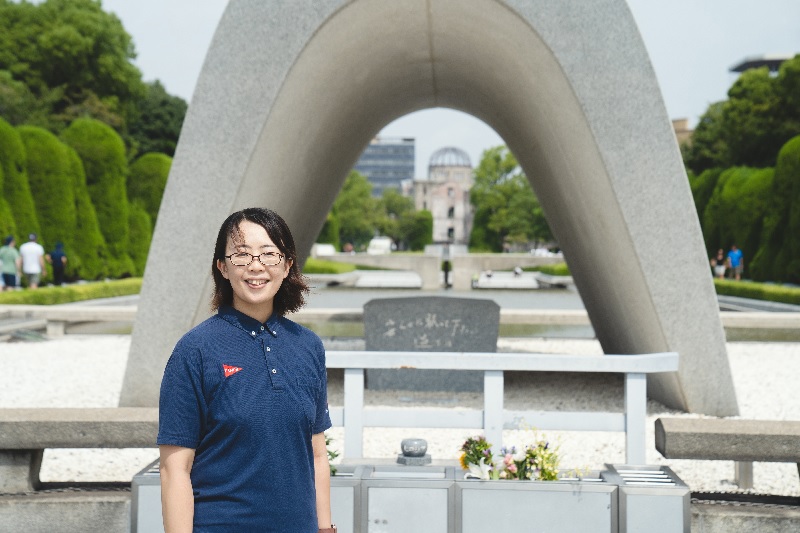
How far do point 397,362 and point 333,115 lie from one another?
3.50m

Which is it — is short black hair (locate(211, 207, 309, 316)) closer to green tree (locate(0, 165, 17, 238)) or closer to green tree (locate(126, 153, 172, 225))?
green tree (locate(0, 165, 17, 238))

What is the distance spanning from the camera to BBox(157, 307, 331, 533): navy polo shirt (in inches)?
74.2

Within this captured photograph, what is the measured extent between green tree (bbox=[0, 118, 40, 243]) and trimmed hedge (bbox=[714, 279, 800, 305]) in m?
19.4

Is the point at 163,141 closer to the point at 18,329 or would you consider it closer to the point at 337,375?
the point at 18,329

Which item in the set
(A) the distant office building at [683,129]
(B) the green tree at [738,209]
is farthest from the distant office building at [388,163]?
(B) the green tree at [738,209]

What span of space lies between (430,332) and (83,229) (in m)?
18.6

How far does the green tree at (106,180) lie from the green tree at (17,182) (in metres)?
3.72

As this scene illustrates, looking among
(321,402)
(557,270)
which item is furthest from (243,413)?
(557,270)

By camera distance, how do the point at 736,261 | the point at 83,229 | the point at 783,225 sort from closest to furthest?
the point at 83,229, the point at 783,225, the point at 736,261

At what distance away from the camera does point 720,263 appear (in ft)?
98.8

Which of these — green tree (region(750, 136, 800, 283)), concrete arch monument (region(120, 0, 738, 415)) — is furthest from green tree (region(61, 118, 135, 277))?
green tree (region(750, 136, 800, 283))

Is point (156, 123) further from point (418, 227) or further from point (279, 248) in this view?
point (279, 248)

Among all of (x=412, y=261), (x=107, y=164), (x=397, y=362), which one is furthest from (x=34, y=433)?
(x=412, y=261)

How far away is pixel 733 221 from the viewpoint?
2839 centimetres
